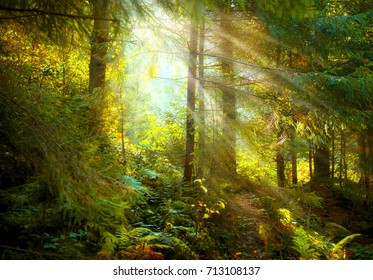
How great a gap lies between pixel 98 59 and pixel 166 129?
3.74 meters

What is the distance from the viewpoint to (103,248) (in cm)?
374

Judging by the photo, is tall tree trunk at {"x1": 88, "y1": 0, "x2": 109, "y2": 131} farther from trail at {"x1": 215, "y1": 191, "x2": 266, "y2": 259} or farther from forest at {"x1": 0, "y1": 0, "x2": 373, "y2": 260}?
trail at {"x1": 215, "y1": 191, "x2": 266, "y2": 259}

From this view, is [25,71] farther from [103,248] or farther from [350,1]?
[350,1]

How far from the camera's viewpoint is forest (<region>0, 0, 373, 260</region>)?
3195 mm

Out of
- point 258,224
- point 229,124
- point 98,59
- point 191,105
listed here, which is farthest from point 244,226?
point 98,59

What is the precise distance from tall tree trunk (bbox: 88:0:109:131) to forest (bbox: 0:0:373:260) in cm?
3

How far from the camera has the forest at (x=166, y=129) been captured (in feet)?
10.5

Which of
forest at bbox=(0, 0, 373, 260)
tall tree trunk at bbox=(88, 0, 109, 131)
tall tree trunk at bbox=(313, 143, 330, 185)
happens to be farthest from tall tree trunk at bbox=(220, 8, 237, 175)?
tall tree trunk at bbox=(313, 143, 330, 185)

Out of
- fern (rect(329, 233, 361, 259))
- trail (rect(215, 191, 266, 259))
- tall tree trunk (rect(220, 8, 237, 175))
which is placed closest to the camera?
fern (rect(329, 233, 361, 259))

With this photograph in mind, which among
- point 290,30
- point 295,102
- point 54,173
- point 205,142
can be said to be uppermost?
point 290,30

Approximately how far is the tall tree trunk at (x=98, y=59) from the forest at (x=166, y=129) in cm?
3

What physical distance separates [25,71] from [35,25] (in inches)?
49.9

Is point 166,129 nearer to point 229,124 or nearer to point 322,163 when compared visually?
point 229,124

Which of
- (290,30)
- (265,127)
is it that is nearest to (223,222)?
(265,127)
